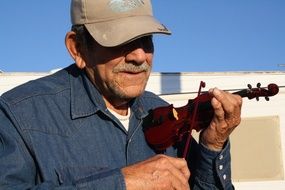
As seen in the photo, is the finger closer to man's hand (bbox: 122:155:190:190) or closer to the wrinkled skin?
the wrinkled skin

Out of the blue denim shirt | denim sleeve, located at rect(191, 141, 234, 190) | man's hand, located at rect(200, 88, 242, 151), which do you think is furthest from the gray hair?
denim sleeve, located at rect(191, 141, 234, 190)

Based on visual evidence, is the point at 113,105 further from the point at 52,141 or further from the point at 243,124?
the point at 243,124

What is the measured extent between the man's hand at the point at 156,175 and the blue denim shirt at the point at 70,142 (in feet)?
0.15

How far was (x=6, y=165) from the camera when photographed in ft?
6.54

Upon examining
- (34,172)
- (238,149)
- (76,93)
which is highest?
(76,93)

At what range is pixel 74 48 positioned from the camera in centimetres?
258

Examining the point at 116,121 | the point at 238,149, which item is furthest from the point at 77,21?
the point at 238,149

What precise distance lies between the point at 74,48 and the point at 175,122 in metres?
0.63

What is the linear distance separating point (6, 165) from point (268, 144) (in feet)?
21.2

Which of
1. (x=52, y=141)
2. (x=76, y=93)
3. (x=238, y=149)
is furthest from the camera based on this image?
(x=238, y=149)

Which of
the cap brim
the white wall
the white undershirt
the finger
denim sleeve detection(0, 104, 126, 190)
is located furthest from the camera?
the white wall

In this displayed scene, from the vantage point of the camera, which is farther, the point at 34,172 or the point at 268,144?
the point at 268,144

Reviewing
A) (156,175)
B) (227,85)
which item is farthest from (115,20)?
(227,85)

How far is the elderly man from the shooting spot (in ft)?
6.65
